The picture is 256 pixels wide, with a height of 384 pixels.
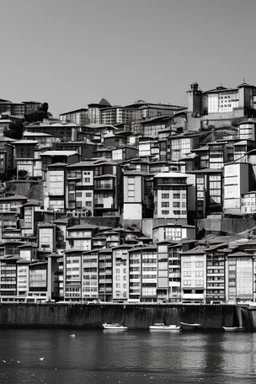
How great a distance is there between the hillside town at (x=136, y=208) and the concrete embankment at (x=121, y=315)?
2.62 meters

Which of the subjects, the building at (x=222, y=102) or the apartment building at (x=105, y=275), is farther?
the building at (x=222, y=102)

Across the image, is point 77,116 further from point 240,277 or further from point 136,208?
point 240,277

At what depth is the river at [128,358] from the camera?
5725 cm

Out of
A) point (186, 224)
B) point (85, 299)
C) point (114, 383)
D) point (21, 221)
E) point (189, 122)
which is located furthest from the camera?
point (189, 122)

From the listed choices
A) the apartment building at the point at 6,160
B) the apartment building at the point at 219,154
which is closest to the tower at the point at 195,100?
the apartment building at the point at 219,154

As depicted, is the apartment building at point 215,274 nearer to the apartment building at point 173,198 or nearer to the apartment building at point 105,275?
the apartment building at point 105,275

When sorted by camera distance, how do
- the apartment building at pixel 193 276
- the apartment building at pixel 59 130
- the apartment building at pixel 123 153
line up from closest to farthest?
the apartment building at pixel 193 276 → the apartment building at pixel 123 153 → the apartment building at pixel 59 130

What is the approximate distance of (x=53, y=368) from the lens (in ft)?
199

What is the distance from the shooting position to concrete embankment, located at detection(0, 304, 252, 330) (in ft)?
264

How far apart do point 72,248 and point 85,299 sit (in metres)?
6.66

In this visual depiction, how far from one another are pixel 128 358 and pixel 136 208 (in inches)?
1354

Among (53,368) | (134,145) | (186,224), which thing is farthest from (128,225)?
(53,368)

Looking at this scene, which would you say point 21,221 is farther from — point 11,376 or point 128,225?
point 11,376

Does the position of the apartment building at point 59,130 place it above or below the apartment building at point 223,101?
below
